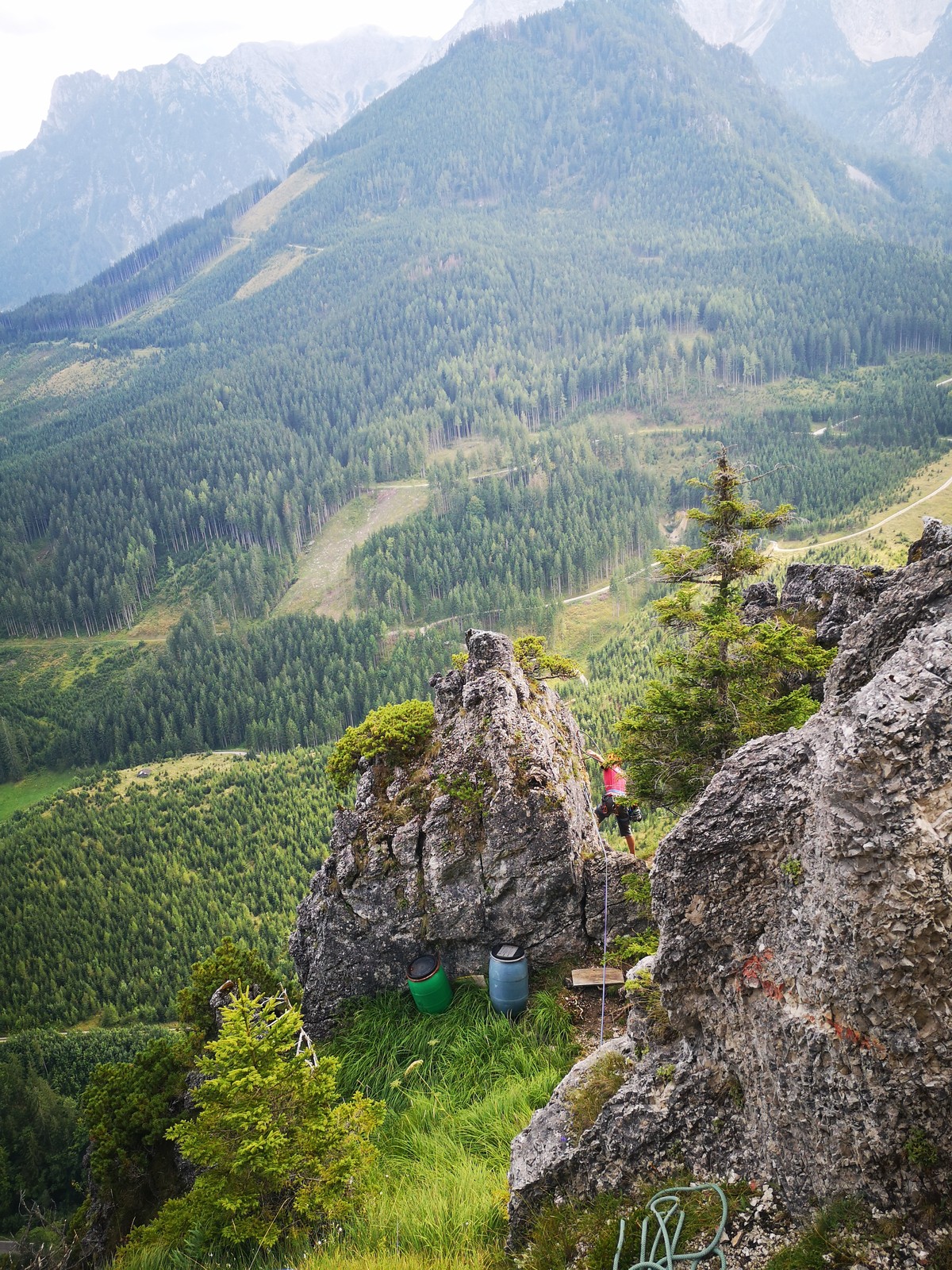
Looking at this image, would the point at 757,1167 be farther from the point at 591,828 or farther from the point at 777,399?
the point at 777,399

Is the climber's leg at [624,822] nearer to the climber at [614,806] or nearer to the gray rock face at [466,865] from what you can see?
the climber at [614,806]

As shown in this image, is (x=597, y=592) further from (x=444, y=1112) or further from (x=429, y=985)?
(x=444, y=1112)

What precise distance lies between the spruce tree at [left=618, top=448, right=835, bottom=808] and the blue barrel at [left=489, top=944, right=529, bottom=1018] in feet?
16.3

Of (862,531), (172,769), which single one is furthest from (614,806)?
(862,531)

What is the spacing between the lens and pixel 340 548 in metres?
165

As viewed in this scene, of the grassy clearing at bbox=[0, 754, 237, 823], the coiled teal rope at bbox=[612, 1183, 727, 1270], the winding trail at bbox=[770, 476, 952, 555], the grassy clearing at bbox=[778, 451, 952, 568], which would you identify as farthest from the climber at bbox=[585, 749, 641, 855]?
the winding trail at bbox=[770, 476, 952, 555]

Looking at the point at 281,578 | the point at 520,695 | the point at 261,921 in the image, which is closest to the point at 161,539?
the point at 281,578

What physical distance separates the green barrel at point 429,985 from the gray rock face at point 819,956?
26.1ft

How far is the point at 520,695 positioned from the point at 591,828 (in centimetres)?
420

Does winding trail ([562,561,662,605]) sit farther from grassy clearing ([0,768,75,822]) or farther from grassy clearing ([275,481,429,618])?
grassy clearing ([0,768,75,822])

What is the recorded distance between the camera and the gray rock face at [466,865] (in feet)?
61.7

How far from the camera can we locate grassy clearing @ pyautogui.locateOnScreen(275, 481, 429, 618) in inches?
5704

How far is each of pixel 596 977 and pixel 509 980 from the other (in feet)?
6.58

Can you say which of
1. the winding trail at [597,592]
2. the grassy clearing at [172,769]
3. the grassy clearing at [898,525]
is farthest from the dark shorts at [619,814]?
the winding trail at [597,592]
